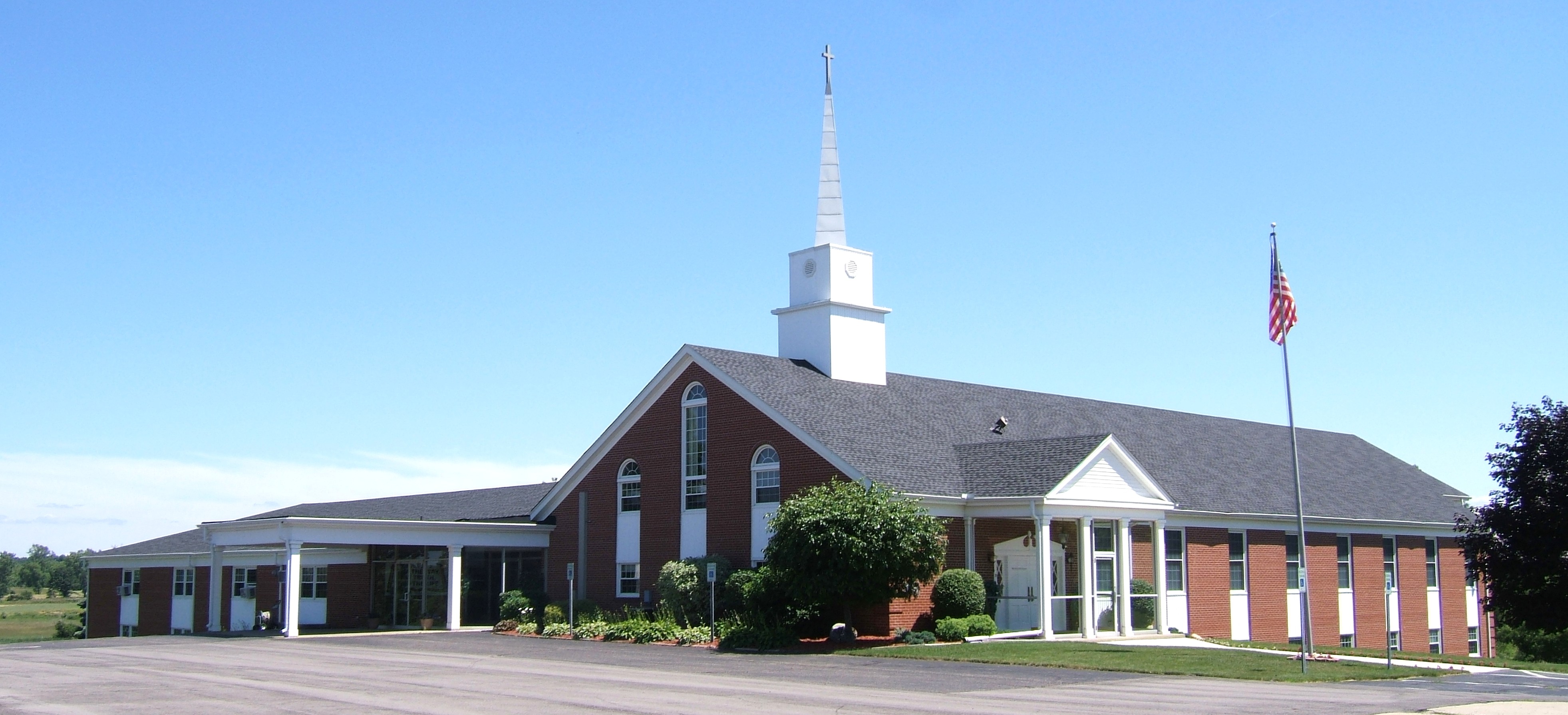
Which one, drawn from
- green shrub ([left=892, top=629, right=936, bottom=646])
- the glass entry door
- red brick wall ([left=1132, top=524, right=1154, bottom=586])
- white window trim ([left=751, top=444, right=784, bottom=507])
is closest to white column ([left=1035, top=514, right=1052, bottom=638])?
green shrub ([left=892, top=629, right=936, bottom=646])

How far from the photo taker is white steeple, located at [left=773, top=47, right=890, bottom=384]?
3812cm

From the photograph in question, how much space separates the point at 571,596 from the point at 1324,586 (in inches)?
855

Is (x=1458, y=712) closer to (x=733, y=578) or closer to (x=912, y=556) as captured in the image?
(x=912, y=556)

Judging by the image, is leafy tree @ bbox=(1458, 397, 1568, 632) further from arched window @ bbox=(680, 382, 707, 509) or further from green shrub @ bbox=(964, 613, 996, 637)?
arched window @ bbox=(680, 382, 707, 509)

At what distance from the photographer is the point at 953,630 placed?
29.9 m

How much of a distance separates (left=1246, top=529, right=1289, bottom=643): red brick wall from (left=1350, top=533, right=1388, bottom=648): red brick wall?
3.32m

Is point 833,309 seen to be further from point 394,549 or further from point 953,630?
point 394,549

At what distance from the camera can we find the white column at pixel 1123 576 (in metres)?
32.4

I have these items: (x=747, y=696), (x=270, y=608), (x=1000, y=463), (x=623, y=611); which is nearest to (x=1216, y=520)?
(x=1000, y=463)

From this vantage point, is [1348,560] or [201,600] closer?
[1348,560]

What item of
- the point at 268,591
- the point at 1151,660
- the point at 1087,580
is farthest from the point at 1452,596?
the point at 268,591

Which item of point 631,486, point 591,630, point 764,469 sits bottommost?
point 591,630

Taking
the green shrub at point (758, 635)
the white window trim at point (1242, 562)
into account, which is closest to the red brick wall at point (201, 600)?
the green shrub at point (758, 635)

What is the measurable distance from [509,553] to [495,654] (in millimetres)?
13091
